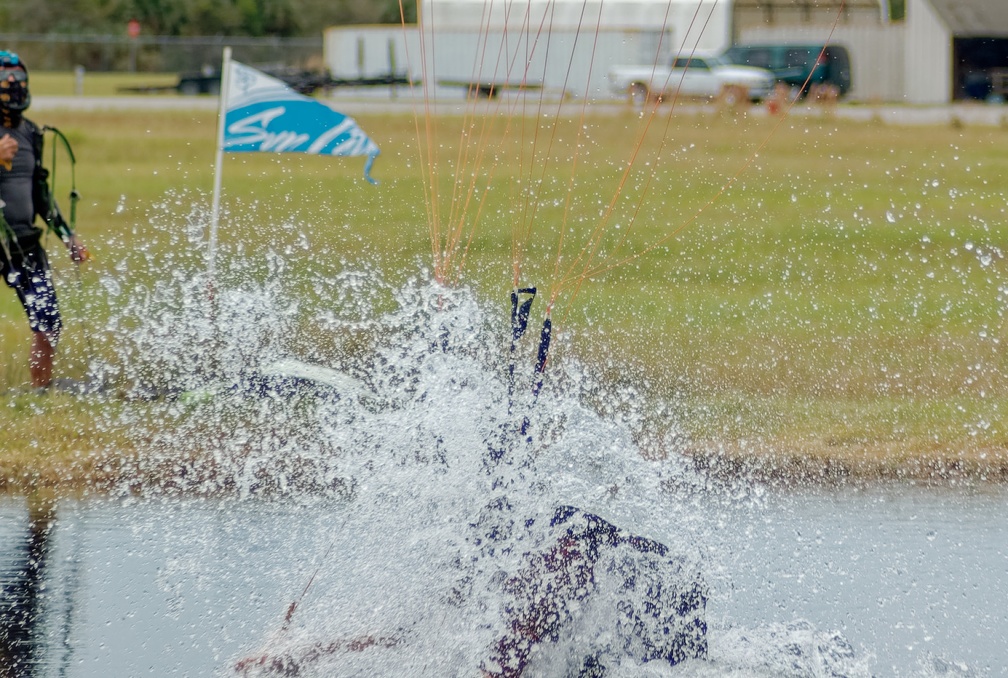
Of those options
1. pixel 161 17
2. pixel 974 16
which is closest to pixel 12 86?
pixel 974 16

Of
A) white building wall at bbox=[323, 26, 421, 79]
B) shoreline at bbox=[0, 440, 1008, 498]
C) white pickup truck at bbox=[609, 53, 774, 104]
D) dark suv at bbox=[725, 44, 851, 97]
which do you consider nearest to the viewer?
shoreline at bbox=[0, 440, 1008, 498]

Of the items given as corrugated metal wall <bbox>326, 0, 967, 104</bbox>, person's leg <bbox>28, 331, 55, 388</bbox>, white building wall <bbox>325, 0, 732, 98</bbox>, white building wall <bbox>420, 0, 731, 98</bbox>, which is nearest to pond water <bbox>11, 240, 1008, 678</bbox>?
person's leg <bbox>28, 331, 55, 388</bbox>

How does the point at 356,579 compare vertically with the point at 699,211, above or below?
below

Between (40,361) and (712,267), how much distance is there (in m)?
6.07

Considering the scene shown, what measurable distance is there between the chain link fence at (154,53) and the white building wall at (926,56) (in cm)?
1550

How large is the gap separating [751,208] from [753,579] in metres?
9.65

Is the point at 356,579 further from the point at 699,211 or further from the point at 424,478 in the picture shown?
the point at 699,211

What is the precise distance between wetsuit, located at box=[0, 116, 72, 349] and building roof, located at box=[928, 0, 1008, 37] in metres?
30.5

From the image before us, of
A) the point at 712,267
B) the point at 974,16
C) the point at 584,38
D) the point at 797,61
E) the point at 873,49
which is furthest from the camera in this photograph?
the point at 873,49

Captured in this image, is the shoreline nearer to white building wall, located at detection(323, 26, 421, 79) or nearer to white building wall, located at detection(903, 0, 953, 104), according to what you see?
white building wall, located at detection(903, 0, 953, 104)

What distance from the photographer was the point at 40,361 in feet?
23.8

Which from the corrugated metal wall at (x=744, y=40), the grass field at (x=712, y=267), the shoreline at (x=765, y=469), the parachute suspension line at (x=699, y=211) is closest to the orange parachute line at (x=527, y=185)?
the parachute suspension line at (x=699, y=211)

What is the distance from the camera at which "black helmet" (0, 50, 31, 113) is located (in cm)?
705

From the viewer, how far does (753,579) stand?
16.9 ft
